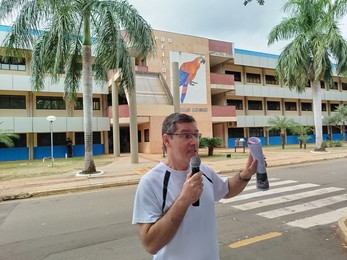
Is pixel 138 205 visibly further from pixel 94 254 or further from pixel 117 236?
pixel 117 236

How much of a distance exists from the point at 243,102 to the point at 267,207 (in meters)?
28.9

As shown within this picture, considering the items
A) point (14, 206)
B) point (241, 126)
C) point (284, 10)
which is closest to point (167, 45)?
point (284, 10)

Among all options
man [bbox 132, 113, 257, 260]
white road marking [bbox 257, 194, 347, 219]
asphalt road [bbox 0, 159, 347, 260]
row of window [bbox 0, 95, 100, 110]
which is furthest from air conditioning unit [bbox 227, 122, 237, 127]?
man [bbox 132, 113, 257, 260]

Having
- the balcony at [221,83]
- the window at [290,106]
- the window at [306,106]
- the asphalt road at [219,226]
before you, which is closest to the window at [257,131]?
the window at [290,106]

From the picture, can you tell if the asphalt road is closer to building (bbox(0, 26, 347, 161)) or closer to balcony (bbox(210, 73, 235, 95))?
building (bbox(0, 26, 347, 161))

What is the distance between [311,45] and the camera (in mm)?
19547

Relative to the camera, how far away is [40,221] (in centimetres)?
630

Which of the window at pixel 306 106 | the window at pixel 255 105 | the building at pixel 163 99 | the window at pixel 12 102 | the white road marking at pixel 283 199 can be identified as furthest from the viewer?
the window at pixel 306 106

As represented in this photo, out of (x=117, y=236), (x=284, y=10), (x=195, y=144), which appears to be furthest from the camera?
(x=284, y=10)

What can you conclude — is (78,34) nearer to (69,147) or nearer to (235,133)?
(69,147)

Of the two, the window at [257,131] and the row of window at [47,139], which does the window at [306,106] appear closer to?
the window at [257,131]

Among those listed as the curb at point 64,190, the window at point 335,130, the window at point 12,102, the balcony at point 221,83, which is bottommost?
the curb at point 64,190

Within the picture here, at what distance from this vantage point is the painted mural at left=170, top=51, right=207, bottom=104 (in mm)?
26750

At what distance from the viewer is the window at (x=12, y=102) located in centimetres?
2431
